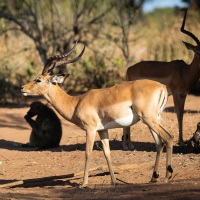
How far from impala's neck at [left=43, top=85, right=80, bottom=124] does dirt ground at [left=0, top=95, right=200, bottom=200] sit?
0.94 meters

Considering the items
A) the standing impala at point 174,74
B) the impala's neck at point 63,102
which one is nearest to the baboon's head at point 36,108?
the standing impala at point 174,74

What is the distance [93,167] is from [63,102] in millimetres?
1149

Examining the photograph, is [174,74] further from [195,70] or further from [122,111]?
[122,111]

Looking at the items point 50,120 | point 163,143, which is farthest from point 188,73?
point 163,143

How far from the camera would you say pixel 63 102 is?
963 centimetres

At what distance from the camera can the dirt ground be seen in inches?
313

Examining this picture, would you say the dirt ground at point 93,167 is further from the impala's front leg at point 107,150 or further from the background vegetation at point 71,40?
the background vegetation at point 71,40

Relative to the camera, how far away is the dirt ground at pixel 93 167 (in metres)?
7.95

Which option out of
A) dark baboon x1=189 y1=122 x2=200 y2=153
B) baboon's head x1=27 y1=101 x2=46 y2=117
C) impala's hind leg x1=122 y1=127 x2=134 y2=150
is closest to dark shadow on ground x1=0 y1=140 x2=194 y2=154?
impala's hind leg x1=122 y1=127 x2=134 y2=150

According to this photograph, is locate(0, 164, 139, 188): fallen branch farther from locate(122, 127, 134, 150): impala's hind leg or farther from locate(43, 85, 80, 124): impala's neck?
locate(122, 127, 134, 150): impala's hind leg

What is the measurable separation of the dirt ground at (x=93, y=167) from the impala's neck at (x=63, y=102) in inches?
37.0

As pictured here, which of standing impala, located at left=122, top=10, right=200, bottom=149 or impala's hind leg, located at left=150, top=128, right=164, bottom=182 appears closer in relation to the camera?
impala's hind leg, located at left=150, top=128, right=164, bottom=182

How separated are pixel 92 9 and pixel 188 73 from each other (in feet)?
29.4

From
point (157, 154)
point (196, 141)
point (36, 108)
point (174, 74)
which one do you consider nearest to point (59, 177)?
point (157, 154)
